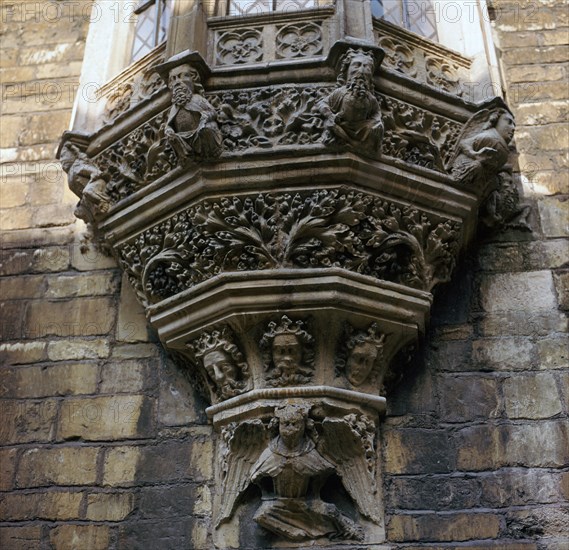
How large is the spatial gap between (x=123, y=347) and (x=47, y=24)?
103 inches

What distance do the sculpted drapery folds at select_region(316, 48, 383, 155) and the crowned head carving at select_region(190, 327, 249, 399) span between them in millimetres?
1063

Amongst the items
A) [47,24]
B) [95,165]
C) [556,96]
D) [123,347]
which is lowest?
[123,347]

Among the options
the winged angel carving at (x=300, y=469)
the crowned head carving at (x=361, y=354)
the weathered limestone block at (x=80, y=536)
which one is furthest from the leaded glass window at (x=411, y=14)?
the weathered limestone block at (x=80, y=536)

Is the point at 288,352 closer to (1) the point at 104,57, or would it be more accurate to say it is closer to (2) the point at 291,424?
(2) the point at 291,424

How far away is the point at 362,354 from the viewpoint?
13.3 ft

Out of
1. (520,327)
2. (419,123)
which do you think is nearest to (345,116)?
(419,123)

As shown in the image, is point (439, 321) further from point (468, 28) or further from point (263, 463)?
point (468, 28)

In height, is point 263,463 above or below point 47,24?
below

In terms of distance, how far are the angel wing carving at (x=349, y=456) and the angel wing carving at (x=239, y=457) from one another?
0.94ft

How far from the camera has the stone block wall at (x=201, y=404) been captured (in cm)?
397

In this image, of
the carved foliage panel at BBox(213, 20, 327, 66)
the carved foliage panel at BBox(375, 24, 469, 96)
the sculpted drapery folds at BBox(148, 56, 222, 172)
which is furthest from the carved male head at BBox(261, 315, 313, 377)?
the carved foliage panel at BBox(375, 24, 469, 96)

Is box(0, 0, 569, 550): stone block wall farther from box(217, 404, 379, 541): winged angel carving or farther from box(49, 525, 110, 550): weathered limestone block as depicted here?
box(217, 404, 379, 541): winged angel carving

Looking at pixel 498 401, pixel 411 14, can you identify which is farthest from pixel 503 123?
pixel 498 401

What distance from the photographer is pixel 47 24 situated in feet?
19.5
